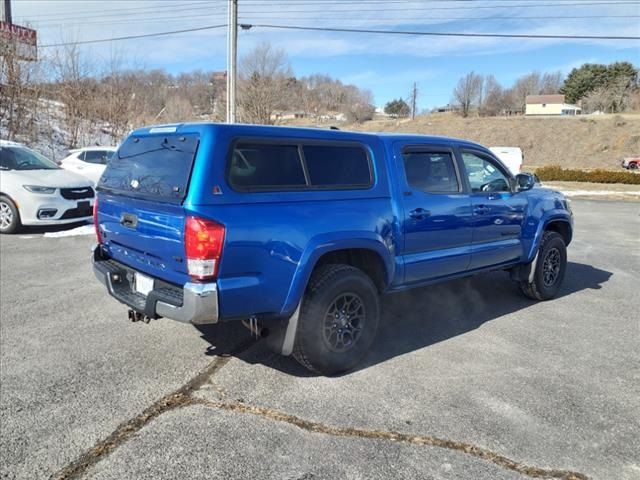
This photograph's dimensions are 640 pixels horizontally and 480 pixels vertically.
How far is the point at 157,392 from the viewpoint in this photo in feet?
11.4

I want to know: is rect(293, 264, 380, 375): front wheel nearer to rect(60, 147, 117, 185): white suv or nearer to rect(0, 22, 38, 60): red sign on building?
rect(60, 147, 117, 185): white suv

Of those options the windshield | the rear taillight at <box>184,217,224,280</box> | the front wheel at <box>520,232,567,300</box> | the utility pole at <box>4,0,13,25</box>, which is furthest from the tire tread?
the utility pole at <box>4,0,13,25</box>

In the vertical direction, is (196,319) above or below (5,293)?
above

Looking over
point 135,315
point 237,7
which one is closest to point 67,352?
point 135,315

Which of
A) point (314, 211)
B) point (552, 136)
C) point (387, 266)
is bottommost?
point (387, 266)

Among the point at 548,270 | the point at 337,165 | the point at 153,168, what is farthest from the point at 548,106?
the point at 153,168

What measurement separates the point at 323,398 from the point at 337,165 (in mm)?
1734

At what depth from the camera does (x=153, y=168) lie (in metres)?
3.58

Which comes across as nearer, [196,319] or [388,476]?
[388,476]

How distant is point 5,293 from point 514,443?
5432 millimetres

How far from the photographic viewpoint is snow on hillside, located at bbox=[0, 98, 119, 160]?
21.0m

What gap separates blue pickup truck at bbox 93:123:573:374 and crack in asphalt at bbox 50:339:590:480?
1.76 ft

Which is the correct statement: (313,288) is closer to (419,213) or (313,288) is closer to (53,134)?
(419,213)

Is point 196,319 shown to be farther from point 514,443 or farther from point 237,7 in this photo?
point 237,7
